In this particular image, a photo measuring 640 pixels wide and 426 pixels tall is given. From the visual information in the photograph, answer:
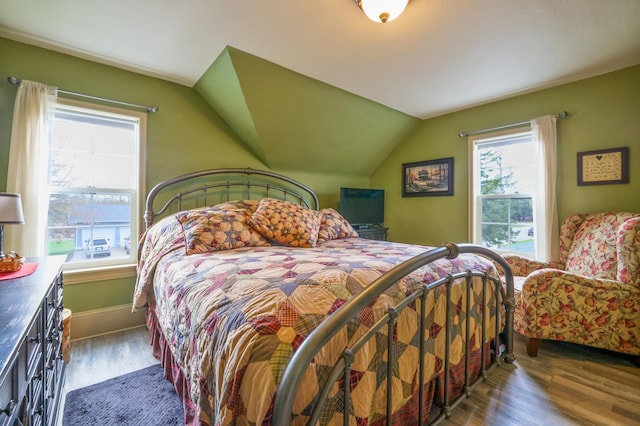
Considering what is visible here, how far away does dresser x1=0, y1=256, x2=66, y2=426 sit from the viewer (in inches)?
24.6

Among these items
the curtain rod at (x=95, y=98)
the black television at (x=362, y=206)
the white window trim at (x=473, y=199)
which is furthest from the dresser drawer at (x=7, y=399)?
the white window trim at (x=473, y=199)

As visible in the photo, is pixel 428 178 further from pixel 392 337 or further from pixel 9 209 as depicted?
pixel 9 209

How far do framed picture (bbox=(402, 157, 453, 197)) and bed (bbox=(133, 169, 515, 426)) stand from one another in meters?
2.03

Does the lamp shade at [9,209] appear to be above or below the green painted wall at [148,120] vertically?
below

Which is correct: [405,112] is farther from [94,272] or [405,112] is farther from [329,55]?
[94,272]

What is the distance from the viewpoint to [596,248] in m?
2.33

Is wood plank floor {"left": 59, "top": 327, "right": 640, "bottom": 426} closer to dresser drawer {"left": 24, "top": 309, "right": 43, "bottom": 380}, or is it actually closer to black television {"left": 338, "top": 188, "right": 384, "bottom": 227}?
dresser drawer {"left": 24, "top": 309, "right": 43, "bottom": 380}

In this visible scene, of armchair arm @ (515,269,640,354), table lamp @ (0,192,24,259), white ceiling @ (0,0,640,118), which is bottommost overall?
armchair arm @ (515,269,640,354)

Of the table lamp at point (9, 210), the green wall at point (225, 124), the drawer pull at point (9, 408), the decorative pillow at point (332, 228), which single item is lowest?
the drawer pull at point (9, 408)

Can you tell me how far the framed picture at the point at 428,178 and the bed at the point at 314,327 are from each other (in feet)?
6.65

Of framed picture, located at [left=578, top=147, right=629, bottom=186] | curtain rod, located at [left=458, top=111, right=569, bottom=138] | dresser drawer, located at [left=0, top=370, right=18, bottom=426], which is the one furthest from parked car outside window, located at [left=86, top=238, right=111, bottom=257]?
framed picture, located at [left=578, top=147, right=629, bottom=186]

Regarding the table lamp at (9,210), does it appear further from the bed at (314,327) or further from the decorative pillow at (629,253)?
the decorative pillow at (629,253)

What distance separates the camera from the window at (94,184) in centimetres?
230

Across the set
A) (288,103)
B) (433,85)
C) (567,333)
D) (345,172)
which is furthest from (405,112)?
(567,333)
